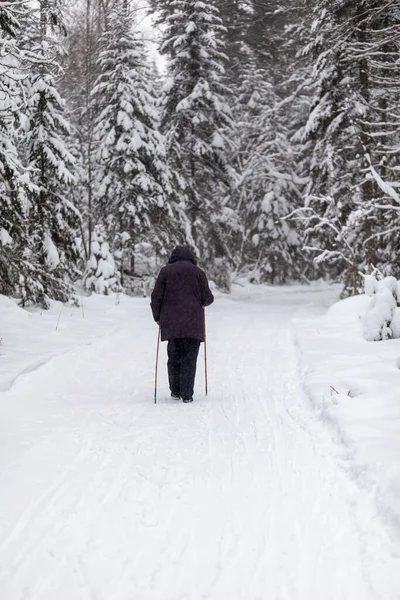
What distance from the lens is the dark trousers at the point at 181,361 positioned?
6734 millimetres

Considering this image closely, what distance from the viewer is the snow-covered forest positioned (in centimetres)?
1228

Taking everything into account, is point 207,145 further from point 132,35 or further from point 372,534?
point 372,534

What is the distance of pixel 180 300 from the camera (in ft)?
22.7

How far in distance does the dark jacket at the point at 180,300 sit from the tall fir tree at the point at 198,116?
14.8 meters

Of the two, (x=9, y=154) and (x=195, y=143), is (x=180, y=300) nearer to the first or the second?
(x=9, y=154)

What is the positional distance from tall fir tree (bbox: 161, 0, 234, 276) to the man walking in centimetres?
1482

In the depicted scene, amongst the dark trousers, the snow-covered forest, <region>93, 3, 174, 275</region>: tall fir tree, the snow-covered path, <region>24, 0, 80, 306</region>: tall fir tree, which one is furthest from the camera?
<region>93, 3, 174, 275</region>: tall fir tree

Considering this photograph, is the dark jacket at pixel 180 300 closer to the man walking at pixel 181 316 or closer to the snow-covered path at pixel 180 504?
the man walking at pixel 181 316

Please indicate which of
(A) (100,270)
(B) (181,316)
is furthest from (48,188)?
(B) (181,316)

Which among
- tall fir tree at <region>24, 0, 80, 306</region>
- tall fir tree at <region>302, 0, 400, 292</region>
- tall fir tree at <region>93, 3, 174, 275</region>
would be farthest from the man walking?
tall fir tree at <region>93, 3, 174, 275</region>

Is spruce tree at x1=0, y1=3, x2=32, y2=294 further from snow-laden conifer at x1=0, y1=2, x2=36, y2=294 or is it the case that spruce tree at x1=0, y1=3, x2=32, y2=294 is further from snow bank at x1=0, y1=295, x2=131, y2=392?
snow bank at x1=0, y1=295, x2=131, y2=392

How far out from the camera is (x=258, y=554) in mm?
3020

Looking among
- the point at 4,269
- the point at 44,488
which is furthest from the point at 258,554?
the point at 4,269

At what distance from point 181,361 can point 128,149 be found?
14353mm
